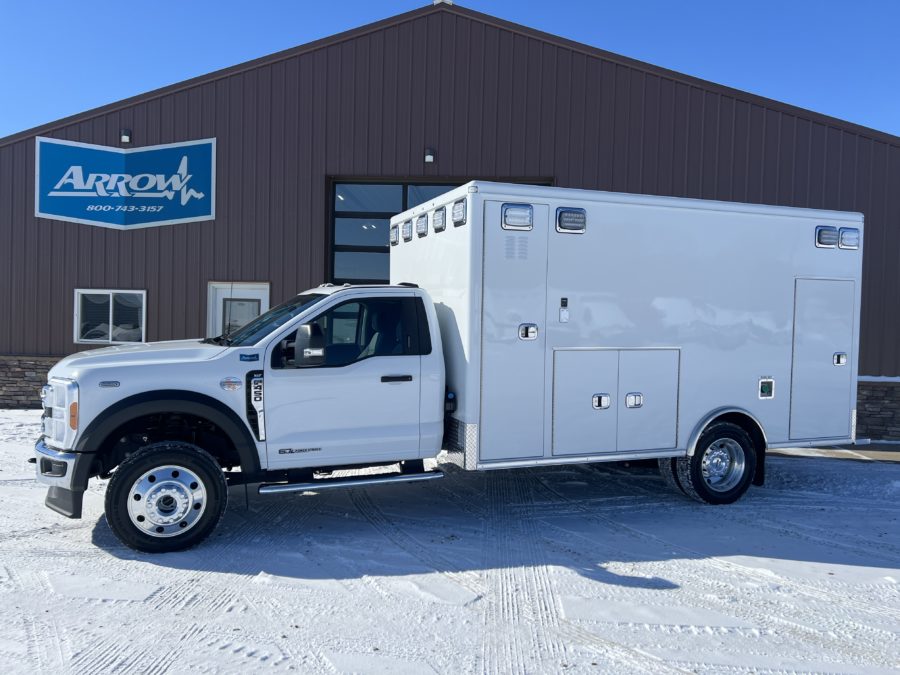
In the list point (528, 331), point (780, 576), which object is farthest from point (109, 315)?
point (780, 576)

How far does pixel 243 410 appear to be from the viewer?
526 cm

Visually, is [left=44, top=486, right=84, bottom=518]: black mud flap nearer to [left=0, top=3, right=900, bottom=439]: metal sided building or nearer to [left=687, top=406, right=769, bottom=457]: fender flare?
[left=687, top=406, right=769, bottom=457]: fender flare

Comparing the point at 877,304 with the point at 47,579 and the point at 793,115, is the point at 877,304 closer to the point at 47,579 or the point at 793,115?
the point at 793,115

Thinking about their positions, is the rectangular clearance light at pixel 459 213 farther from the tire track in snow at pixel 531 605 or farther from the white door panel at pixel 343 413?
the tire track in snow at pixel 531 605

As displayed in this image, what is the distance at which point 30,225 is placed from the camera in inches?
461

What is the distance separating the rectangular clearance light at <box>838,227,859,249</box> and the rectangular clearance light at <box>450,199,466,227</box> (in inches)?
156

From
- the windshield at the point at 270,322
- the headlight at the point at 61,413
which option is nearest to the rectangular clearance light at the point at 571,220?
the windshield at the point at 270,322

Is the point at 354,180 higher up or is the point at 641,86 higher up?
the point at 641,86

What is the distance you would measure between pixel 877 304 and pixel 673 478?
6.69 m

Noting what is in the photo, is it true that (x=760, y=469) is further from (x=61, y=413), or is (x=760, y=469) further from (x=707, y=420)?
(x=61, y=413)

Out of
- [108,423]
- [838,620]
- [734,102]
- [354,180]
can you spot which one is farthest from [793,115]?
[108,423]

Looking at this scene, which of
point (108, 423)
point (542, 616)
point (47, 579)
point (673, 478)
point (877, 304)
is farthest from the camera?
point (877, 304)

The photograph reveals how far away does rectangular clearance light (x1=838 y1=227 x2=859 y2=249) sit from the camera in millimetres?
6895

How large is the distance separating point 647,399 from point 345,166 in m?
7.15
